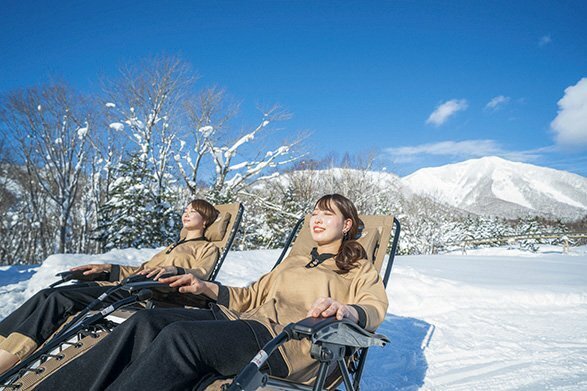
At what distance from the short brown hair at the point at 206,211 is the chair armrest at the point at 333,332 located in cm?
255

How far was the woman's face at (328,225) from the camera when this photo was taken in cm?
242

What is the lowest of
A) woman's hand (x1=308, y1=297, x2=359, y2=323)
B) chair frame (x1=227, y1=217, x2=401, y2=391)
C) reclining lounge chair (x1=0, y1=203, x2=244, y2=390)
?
reclining lounge chair (x1=0, y1=203, x2=244, y2=390)

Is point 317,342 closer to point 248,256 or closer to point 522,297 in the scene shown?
point 522,297

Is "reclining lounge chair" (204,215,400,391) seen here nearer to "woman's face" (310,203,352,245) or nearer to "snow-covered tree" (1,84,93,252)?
"woman's face" (310,203,352,245)

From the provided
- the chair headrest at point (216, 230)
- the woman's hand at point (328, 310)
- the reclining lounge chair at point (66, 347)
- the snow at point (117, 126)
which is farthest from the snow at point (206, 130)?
the woman's hand at point (328, 310)

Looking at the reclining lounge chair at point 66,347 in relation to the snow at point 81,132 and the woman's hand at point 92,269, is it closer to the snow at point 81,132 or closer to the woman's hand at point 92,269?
the woman's hand at point 92,269

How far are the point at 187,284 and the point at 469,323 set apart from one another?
388cm

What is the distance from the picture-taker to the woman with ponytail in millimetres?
1349

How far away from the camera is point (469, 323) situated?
466 centimetres

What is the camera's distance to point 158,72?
13.6 m

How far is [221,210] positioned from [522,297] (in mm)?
4559

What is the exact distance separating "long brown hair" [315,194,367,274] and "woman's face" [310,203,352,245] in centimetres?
2

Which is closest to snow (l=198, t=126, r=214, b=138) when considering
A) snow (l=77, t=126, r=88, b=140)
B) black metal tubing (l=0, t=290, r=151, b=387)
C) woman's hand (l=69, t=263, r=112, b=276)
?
snow (l=77, t=126, r=88, b=140)

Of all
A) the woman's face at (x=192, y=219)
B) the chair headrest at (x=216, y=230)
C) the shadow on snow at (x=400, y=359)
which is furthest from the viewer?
the chair headrest at (x=216, y=230)
